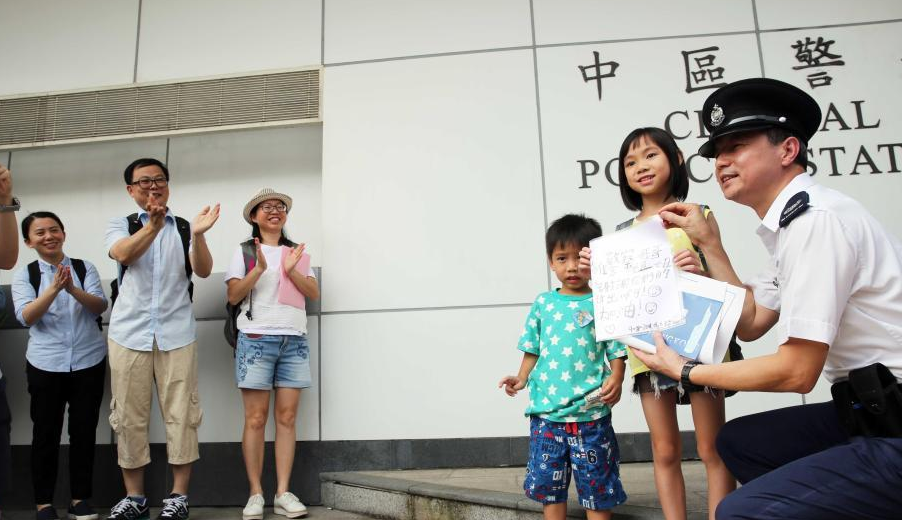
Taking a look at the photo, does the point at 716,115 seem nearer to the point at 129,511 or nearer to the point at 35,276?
the point at 129,511

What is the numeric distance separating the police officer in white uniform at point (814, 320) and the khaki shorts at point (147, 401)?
2.78m

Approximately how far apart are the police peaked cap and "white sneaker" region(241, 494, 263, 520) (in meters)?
3.05

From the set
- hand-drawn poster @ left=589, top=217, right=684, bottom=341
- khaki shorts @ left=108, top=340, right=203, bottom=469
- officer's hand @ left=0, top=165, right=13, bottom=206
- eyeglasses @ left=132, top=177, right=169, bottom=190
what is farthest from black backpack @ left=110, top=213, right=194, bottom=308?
hand-drawn poster @ left=589, top=217, right=684, bottom=341

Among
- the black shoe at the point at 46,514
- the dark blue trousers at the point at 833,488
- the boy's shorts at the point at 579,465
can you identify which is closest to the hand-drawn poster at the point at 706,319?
the dark blue trousers at the point at 833,488

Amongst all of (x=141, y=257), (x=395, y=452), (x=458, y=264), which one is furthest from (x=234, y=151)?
(x=395, y=452)

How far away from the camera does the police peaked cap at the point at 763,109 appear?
186 cm

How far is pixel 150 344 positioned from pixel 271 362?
2.17ft

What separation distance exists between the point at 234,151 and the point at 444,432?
270cm

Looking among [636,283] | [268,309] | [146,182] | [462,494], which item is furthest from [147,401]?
[636,283]

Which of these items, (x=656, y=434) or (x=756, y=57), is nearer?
(x=656, y=434)

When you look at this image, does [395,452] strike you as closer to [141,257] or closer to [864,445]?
[141,257]

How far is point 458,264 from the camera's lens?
14.7ft

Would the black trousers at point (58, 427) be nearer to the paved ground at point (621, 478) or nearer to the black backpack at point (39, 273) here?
the black backpack at point (39, 273)

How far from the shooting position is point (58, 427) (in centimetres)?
396
